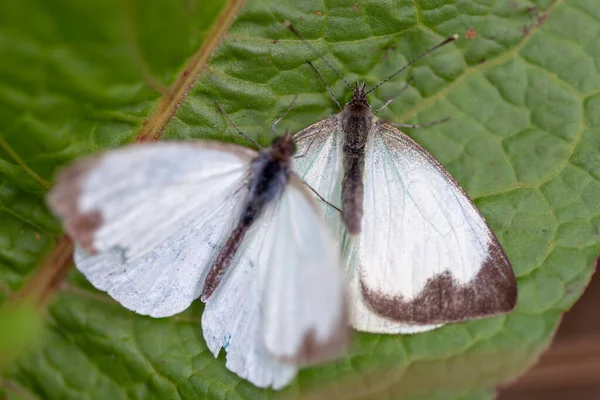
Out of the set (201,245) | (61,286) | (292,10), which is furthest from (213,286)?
(292,10)

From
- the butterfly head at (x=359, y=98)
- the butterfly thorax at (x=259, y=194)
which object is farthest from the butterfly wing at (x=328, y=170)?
the butterfly thorax at (x=259, y=194)

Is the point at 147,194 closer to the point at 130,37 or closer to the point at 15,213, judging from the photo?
the point at 130,37

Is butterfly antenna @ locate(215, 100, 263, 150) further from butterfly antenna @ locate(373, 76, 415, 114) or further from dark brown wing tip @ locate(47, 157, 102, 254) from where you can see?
dark brown wing tip @ locate(47, 157, 102, 254)

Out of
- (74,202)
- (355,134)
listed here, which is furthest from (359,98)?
(74,202)

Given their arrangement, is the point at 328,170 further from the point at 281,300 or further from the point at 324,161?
the point at 281,300

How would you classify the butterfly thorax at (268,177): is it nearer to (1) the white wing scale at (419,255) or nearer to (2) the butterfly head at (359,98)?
(1) the white wing scale at (419,255)

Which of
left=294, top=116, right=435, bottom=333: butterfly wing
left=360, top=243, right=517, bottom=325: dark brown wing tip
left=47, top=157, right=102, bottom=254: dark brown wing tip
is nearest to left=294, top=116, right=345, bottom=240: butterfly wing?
left=294, top=116, right=435, bottom=333: butterfly wing
